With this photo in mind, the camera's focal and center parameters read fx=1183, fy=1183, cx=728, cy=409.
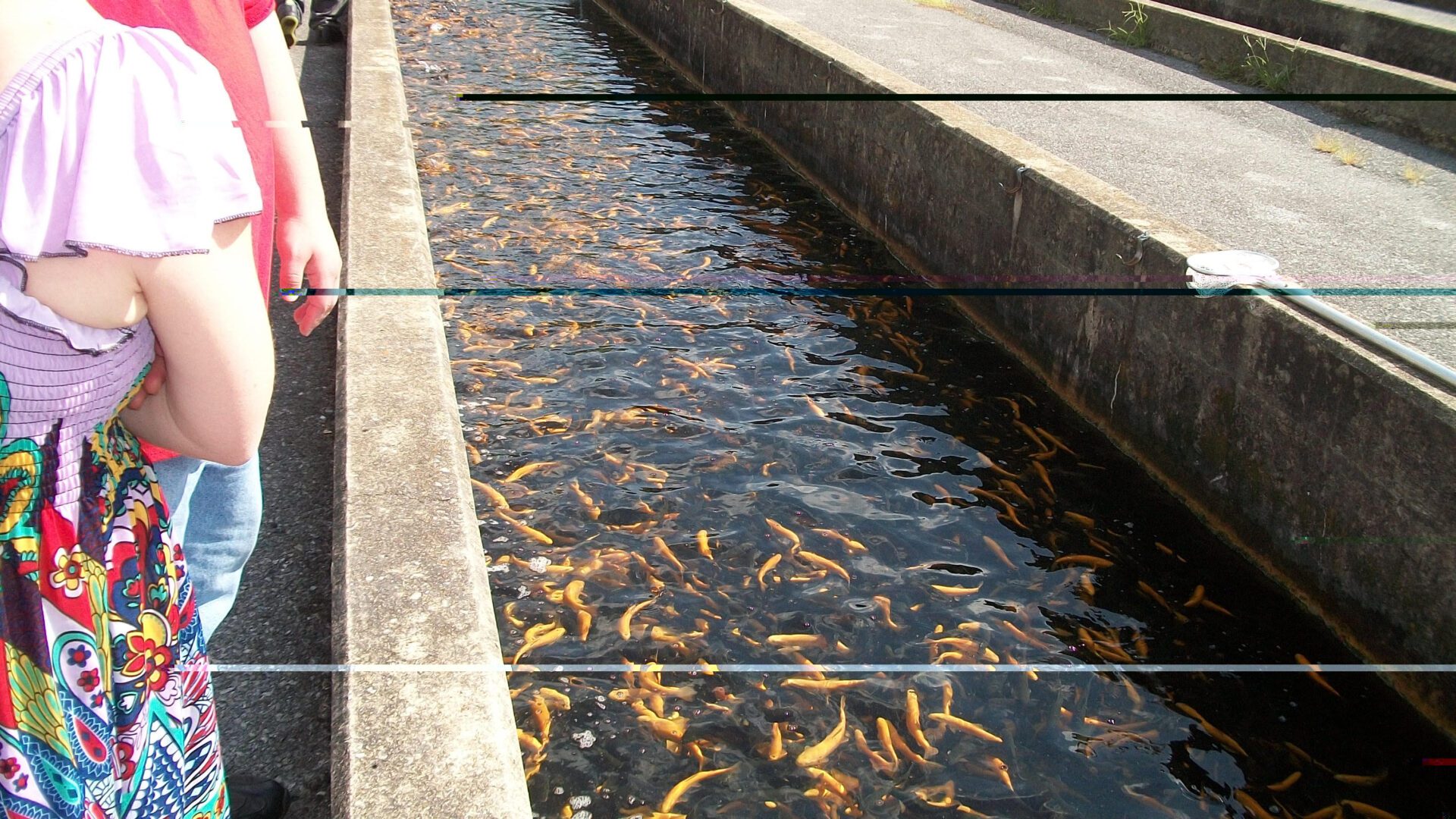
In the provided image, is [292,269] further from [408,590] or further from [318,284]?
[408,590]

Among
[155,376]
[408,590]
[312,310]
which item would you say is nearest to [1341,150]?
[408,590]

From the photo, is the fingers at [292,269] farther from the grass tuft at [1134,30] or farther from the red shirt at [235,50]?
the grass tuft at [1134,30]

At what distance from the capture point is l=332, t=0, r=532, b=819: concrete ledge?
236 centimetres

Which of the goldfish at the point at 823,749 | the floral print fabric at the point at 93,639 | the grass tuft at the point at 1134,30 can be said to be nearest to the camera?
the floral print fabric at the point at 93,639

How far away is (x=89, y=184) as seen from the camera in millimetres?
1453

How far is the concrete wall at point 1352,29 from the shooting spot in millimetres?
9781

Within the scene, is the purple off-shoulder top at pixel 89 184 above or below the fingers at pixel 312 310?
above

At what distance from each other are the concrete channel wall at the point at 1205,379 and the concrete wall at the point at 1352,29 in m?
4.95

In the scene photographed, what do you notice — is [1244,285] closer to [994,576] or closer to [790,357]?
[994,576]

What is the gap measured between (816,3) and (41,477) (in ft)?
40.4

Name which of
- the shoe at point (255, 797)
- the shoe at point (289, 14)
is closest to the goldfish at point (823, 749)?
the shoe at point (255, 797)

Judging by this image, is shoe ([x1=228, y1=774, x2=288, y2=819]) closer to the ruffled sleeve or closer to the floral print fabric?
the floral print fabric

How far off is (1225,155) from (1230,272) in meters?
3.45

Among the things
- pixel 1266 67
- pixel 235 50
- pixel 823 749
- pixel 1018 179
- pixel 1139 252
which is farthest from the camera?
pixel 1266 67
